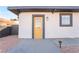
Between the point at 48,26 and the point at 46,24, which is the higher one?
the point at 46,24

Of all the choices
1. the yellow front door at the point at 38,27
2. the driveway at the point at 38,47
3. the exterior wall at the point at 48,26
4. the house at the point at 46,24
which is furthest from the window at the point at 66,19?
the driveway at the point at 38,47

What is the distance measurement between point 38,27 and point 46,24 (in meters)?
0.89

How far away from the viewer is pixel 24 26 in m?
16.6

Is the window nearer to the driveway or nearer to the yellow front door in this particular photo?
the yellow front door

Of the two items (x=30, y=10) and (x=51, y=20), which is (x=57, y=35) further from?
(x=30, y=10)

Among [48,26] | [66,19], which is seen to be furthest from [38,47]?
[66,19]

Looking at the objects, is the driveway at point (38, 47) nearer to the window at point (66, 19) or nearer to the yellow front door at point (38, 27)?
the yellow front door at point (38, 27)

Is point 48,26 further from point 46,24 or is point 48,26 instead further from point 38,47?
point 38,47

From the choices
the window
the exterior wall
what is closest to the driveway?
the exterior wall

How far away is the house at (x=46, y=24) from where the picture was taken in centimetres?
1656

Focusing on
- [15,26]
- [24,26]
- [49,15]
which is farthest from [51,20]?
[15,26]

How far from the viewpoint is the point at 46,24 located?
1669 centimetres
